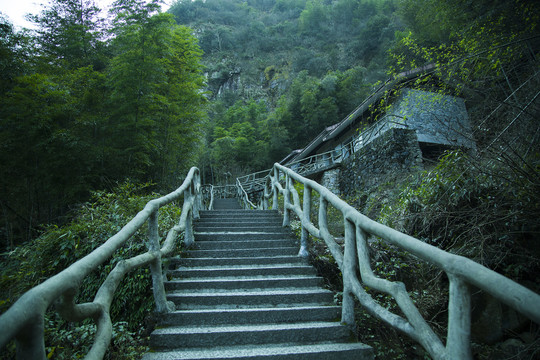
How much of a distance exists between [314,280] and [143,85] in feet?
23.1

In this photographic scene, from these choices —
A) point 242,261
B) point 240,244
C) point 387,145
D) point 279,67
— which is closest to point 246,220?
point 240,244

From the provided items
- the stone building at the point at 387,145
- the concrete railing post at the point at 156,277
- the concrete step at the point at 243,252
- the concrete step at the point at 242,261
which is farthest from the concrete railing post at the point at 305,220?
the stone building at the point at 387,145

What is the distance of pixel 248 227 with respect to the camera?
4.26 meters

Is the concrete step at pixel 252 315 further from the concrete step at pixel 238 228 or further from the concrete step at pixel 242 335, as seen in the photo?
the concrete step at pixel 238 228

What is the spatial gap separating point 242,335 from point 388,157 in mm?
8485

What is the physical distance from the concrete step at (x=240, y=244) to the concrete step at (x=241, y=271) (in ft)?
1.52

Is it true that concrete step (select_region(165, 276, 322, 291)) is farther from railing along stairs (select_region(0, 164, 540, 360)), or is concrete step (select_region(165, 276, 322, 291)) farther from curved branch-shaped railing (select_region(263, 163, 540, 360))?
curved branch-shaped railing (select_region(263, 163, 540, 360))

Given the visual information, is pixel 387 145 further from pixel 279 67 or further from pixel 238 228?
pixel 279 67

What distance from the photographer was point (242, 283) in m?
2.77

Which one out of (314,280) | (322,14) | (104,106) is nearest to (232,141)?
(104,106)

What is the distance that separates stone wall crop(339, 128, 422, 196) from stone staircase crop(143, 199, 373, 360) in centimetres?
668

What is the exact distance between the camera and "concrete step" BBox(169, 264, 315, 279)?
2.90m

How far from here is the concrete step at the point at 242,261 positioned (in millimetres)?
3123

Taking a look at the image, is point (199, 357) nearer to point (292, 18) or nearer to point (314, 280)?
point (314, 280)
